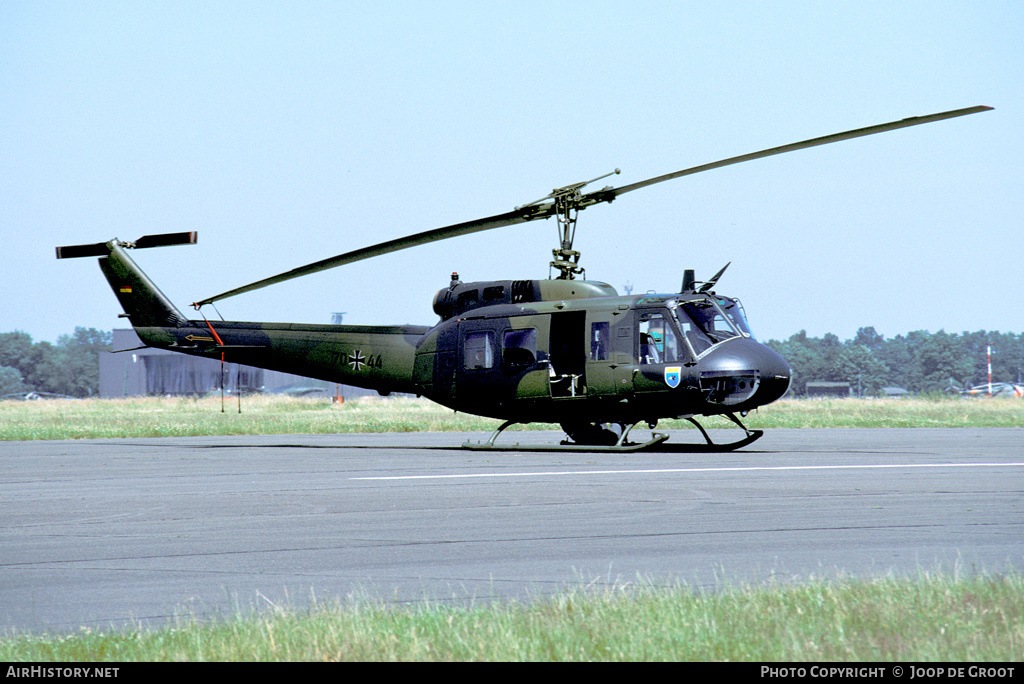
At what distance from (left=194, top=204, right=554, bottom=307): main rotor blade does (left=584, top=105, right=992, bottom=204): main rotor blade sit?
3.33ft

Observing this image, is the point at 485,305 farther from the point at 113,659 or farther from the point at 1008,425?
the point at 1008,425

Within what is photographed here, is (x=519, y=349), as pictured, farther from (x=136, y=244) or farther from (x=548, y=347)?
(x=136, y=244)

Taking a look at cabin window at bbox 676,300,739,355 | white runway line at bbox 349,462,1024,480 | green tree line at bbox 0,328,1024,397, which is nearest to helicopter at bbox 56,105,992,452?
cabin window at bbox 676,300,739,355

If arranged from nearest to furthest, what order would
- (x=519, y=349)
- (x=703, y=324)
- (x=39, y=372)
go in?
(x=703, y=324) < (x=519, y=349) < (x=39, y=372)

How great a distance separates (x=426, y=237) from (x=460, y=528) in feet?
28.2

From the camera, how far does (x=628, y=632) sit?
4.75m

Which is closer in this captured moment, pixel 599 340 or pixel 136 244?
pixel 599 340

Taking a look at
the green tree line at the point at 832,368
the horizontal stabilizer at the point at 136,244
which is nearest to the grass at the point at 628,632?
the horizontal stabilizer at the point at 136,244

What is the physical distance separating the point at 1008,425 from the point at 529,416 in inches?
728

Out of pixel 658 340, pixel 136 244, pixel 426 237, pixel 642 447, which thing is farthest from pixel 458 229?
pixel 136 244

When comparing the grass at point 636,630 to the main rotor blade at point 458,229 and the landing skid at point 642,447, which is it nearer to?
the main rotor blade at point 458,229

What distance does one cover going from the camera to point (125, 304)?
71.5 ft

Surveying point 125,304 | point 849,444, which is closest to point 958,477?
point 849,444

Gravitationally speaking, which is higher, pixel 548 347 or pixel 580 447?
pixel 548 347
